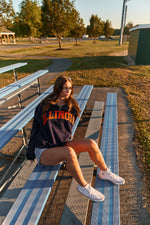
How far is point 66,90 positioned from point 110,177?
133 cm

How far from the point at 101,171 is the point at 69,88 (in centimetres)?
124

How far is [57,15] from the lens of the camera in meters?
22.9

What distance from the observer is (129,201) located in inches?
95.4

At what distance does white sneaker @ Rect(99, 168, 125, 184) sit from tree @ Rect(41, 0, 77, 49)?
25.6 metres

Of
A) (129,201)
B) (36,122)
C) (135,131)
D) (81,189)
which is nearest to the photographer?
(81,189)

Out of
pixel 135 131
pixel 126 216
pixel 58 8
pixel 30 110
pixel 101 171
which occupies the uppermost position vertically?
pixel 58 8

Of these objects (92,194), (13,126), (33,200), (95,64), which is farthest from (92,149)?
(95,64)

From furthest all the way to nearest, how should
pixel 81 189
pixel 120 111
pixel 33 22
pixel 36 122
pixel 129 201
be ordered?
pixel 33 22 < pixel 120 111 < pixel 129 201 < pixel 36 122 < pixel 81 189

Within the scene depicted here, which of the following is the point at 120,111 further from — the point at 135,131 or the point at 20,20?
the point at 20,20

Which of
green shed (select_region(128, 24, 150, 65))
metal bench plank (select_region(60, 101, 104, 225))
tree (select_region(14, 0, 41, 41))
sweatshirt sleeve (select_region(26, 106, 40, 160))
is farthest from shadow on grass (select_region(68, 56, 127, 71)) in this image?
tree (select_region(14, 0, 41, 41))

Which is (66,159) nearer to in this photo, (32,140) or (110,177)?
(32,140)

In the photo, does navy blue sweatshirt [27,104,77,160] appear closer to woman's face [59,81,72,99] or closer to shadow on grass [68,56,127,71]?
woman's face [59,81,72,99]

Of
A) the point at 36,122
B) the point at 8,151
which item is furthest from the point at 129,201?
the point at 8,151

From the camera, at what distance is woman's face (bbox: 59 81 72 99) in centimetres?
221
